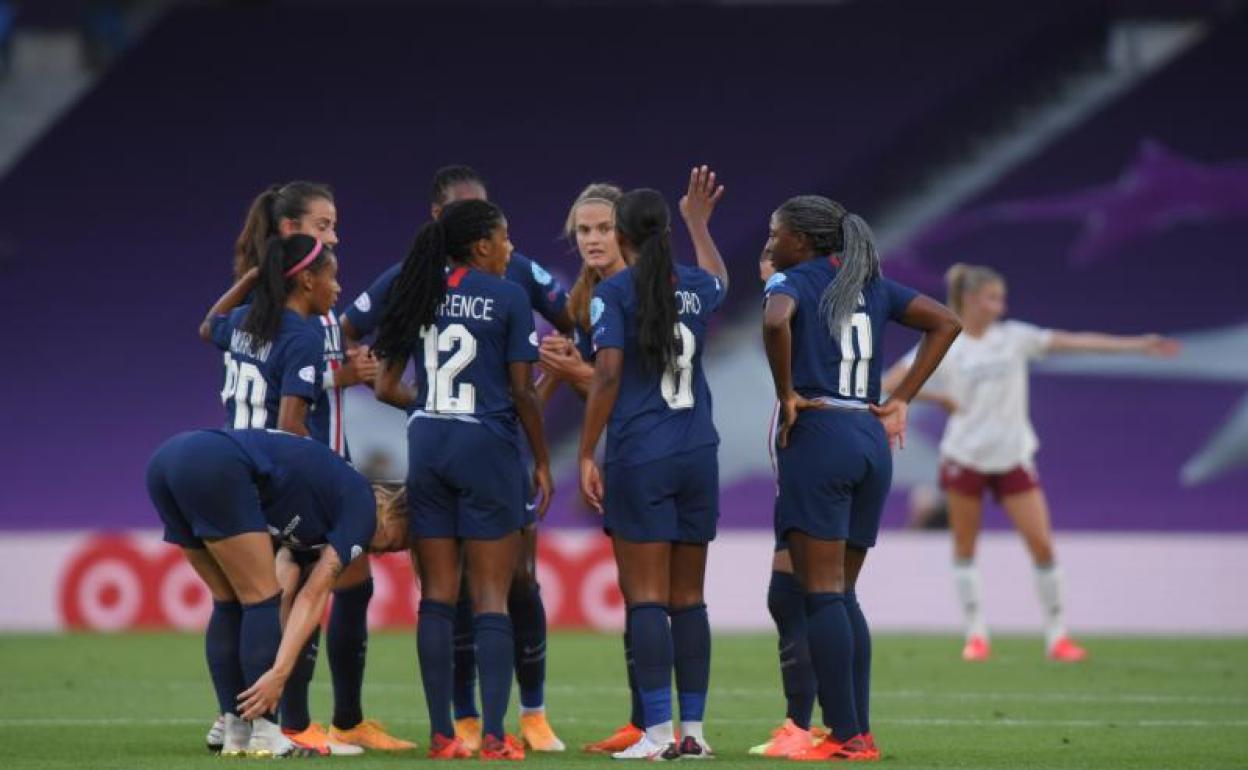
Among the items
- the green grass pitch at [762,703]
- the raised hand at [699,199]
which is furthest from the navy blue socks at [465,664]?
the raised hand at [699,199]

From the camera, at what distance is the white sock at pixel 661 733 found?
8516 mm

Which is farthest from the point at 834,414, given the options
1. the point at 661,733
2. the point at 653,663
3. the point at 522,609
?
the point at 522,609

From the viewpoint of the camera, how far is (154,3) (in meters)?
23.5

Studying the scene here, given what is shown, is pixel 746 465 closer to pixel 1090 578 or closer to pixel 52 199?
pixel 1090 578

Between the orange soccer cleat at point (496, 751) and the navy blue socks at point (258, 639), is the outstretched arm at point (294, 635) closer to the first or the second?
the navy blue socks at point (258, 639)

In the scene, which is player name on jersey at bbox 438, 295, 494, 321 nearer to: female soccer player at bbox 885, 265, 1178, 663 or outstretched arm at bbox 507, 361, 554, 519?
outstretched arm at bbox 507, 361, 554, 519

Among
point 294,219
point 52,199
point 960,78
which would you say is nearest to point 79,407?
point 52,199

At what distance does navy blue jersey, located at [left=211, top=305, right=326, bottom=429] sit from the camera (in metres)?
8.87

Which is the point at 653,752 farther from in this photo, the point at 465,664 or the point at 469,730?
the point at 465,664

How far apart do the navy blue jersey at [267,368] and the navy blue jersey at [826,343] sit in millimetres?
1935

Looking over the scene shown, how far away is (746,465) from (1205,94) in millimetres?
6181

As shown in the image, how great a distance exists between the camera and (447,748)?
8.59 metres

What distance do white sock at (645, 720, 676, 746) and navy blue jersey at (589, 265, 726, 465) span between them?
1.06 m

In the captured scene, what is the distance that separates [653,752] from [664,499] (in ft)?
3.32
